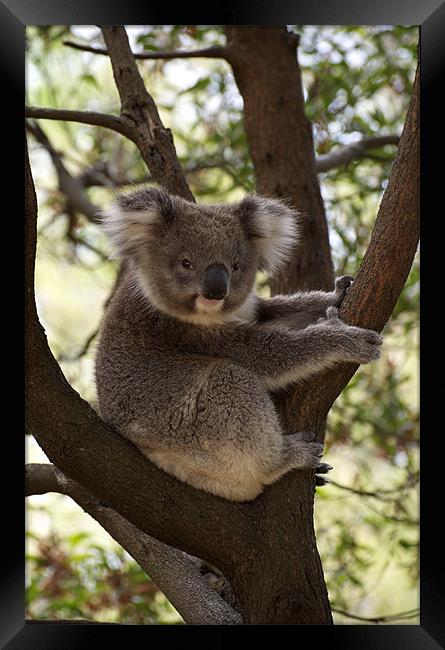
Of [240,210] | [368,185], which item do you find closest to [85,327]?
[368,185]

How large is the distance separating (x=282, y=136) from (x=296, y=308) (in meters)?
1.25

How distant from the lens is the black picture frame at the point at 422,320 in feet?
8.27

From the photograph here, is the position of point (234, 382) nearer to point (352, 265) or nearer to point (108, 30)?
point (108, 30)

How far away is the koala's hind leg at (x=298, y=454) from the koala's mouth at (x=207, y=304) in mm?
524

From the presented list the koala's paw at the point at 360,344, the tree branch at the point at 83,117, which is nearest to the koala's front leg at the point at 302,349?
the koala's paw at the point at 360,344

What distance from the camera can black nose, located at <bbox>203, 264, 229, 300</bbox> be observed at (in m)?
2.90

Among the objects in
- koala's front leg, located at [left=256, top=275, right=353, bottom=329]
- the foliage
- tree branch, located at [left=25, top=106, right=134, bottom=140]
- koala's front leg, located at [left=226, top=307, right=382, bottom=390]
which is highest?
tree branch, located at [left=25, top=106, right=134, bottom=140]

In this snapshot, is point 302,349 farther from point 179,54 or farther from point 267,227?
point 179,54

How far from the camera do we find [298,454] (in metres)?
2.80

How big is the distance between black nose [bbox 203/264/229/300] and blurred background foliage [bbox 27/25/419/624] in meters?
1.50

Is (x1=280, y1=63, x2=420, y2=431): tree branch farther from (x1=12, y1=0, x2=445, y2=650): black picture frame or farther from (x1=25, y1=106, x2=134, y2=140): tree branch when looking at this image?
(x1=25, y1=106, x2=134, y2=140): tree branch

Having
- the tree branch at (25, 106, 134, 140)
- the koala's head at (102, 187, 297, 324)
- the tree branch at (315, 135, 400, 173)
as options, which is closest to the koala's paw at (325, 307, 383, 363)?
the koala's head at (102, 187, 297, 324)

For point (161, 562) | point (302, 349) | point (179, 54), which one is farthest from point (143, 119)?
point (161, 562)

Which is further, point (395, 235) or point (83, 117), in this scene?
point (83, 117)
